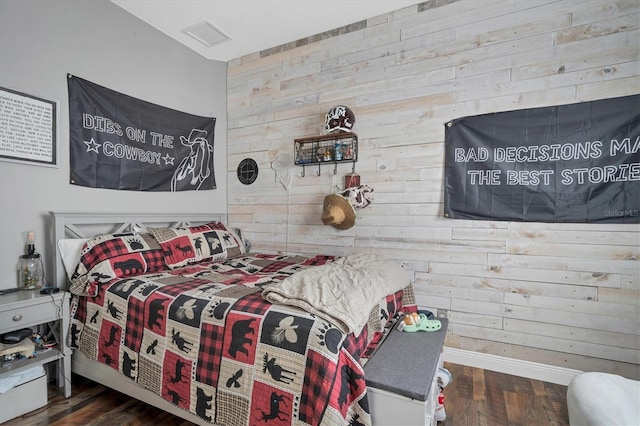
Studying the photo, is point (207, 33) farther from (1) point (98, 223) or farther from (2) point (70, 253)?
(2) point (70, 253)

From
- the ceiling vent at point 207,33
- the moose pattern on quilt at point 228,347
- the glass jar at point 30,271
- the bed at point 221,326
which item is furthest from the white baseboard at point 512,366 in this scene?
the ceiling vent at point 207,33

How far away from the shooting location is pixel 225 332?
1.39 metres

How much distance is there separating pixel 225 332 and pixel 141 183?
1876 millimetres

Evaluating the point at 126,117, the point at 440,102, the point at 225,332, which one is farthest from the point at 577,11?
the point at 126,117

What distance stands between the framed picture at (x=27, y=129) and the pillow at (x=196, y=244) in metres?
0.85

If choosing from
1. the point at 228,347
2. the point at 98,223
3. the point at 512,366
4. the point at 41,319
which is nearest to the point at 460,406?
the point at 512,366

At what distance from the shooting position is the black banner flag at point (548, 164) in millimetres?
1888

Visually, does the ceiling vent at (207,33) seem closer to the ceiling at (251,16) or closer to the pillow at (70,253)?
the ceiling at (251,16)

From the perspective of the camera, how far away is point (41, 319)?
1751 millimetres

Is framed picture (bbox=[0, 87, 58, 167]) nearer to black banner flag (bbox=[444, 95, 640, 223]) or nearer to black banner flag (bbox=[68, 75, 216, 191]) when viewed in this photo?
black banner flag (bbox=[68, 75, 216, 191])

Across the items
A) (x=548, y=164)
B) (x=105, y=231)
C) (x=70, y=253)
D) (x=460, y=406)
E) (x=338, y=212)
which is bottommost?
(x=460, y=406)

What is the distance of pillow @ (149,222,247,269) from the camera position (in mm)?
2324

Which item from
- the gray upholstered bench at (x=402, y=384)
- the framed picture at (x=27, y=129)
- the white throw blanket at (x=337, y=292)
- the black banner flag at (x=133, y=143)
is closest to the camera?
the gray upholstered bench at (x=402, y=384)

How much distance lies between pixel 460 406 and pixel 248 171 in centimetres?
274
